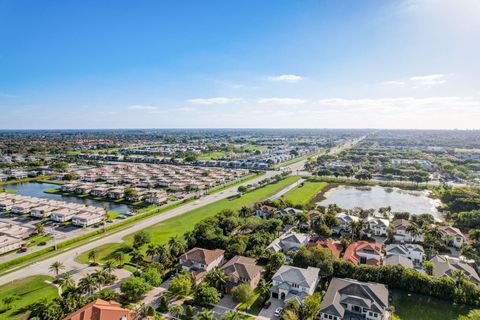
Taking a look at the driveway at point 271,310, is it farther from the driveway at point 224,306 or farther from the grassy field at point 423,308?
the grassy field at point 423,308

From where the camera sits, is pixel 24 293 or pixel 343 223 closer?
pixel 24 293

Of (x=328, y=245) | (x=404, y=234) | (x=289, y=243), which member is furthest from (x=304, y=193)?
(x=328, y=245)

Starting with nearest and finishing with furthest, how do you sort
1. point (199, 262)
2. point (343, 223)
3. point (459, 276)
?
point (459, 276), point (199, 262), point (343, 223)

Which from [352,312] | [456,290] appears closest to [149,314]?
[352,312]

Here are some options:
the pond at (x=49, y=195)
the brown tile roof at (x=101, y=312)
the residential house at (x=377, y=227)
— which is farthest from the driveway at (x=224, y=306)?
the pond at (x=49, y=195)

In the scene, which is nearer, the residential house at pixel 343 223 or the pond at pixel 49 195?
the residential house at pixel 343 223

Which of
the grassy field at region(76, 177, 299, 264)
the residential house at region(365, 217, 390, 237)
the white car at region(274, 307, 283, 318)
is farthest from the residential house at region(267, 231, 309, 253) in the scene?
the grassy field at region(76, 177, 299, 264)

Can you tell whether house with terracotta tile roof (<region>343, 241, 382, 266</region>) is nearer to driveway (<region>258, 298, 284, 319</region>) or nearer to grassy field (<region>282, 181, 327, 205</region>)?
driveway (<region>258, 298, 284, 319</region>)

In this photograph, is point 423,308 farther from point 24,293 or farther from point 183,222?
point 24,293
